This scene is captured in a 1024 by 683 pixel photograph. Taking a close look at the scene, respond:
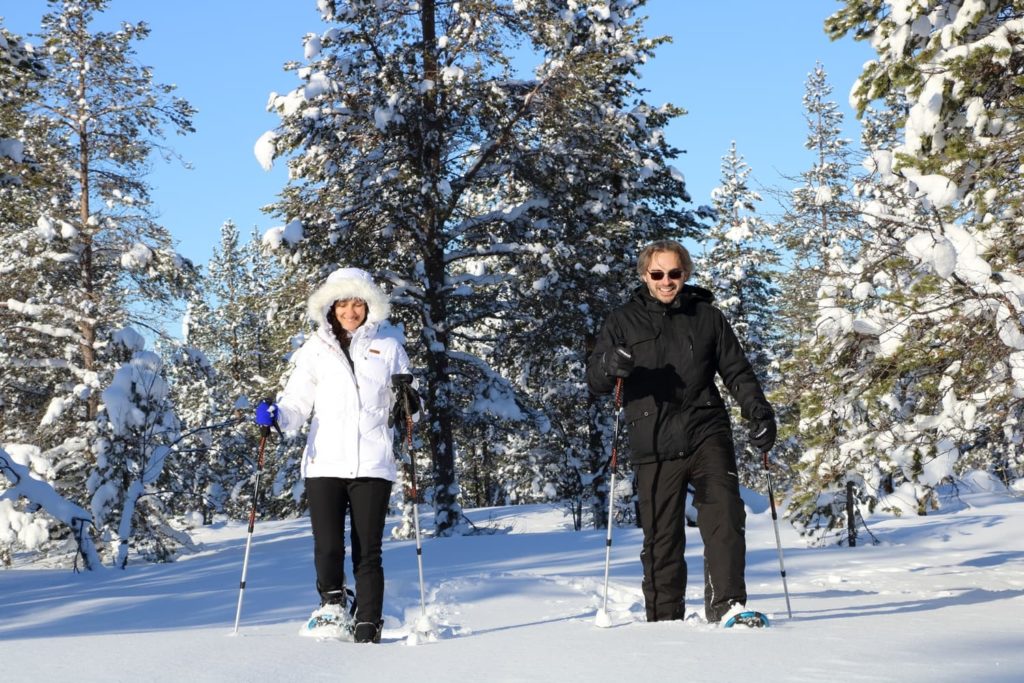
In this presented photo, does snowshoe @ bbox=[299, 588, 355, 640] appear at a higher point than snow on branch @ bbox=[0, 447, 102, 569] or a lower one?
lower

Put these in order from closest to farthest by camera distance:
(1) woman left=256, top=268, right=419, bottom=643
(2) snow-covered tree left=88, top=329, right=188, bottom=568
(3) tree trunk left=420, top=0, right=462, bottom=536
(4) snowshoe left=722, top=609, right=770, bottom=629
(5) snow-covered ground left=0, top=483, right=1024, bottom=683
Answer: (5) snow-covered ground left=0, top=483, right=1024, bottom=683
(4) snowshoe left=722, top=609, right=770, bottom=629
(1) woman left=256, top=268, right=419, bottom=643
(2) snow-covered tree left=88, top=329, right=188, bottom=568
(3) tree trunk left=420, top=0, right=462, bottom=536

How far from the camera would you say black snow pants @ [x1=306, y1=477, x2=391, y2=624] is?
5.48m

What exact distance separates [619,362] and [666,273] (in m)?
0.57

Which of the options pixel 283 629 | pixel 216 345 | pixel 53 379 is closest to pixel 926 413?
pixel 283 629

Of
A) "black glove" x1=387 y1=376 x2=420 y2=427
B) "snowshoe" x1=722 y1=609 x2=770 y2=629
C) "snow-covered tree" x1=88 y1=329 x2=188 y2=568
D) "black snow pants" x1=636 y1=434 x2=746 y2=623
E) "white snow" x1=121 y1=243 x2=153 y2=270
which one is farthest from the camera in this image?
"white snow" x1=121 y1=243 x2=153 y2=270

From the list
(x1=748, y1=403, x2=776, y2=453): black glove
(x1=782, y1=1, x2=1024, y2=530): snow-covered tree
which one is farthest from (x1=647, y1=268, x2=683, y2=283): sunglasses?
(x1=782, y1=1, x2=1024, y2=530): snow-covered tree

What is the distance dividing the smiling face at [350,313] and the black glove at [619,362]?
1417mm

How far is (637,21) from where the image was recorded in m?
20.5

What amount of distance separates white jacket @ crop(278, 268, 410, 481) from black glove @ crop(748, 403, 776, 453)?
190 centimetres

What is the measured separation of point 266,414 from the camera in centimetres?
554

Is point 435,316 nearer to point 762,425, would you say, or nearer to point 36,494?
point 36,494

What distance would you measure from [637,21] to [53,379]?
14.6m

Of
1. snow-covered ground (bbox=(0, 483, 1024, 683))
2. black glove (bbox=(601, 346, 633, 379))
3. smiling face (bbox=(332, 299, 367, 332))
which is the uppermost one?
smiling face (bbox=(332, 299, 367, 332))

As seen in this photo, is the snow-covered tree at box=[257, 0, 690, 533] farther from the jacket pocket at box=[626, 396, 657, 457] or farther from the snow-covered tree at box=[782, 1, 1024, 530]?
the jacket pocket at box=[626, 396, 657, 457]
